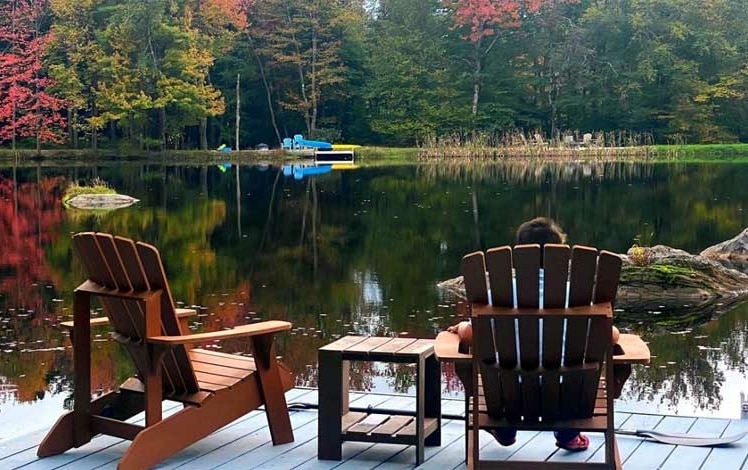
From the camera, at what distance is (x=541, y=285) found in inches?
121

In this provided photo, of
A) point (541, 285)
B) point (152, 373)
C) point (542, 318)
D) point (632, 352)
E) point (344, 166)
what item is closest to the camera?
point (542, 318)

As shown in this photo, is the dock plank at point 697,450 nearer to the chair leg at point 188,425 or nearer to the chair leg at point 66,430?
the chair leg at point 188,425

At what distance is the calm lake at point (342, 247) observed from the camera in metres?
6.32

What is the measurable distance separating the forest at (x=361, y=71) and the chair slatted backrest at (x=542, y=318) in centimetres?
3420

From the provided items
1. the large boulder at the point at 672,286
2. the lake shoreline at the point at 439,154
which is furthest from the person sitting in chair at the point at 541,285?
the lake shoreline at the point at 439,154

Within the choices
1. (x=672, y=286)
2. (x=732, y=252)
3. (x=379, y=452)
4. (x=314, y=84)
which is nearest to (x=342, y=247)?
(x=732, y=252)

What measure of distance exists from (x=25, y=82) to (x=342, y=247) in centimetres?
2734

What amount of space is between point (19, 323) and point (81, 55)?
30580 millimetres

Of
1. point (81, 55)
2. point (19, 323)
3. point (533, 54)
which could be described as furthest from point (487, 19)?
point (19, 323)

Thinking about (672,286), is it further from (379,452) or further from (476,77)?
A: (476,77)

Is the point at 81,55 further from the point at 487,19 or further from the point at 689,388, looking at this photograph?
the point at 689,388

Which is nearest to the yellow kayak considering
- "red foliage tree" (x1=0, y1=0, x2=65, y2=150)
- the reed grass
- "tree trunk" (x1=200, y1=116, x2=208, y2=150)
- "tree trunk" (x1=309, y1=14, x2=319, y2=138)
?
the reed grass

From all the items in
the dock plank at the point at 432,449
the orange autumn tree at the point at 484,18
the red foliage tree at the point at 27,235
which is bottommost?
the red foliage tree at the point at 27,235

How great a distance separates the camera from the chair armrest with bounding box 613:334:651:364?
10.4 ft
